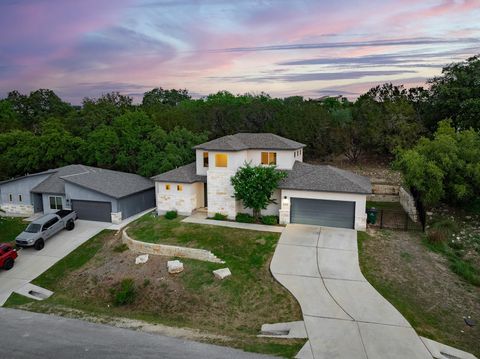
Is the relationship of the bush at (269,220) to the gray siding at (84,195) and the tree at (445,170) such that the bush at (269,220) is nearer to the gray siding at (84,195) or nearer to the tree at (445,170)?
the tree at (445,170)

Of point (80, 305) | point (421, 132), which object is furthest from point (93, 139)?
point (421, 132)

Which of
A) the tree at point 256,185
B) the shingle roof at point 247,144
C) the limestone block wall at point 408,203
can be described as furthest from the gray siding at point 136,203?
the limestone block wall at point 408,203

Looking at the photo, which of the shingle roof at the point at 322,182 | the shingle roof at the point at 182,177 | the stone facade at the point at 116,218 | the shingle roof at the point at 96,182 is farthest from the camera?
the shingle roof at the point at 96,182

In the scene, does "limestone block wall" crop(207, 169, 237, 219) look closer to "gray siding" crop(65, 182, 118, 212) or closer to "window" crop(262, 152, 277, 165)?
"window" crop(262, 152, 277, 165)

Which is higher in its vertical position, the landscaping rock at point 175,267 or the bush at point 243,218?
the bush at point 243,218

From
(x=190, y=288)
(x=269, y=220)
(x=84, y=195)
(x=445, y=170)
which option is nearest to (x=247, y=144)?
(x=269, y=220)
